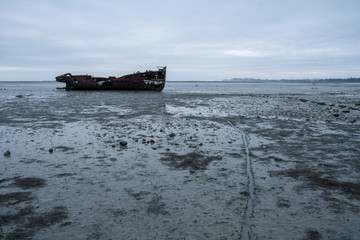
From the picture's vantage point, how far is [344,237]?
322 centimetres

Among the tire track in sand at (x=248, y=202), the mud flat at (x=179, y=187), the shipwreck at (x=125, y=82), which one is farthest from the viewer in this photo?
the shipwreck at (x=125, y=82)

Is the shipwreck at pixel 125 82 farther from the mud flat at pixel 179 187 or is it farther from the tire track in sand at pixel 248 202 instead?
the tire track in sand at pixel 248 202

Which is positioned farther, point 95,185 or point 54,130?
point 54,130

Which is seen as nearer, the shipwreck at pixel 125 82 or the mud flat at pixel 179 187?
the mud flat at pixel 179 187

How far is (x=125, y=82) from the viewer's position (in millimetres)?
43219

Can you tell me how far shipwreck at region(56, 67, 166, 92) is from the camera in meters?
43.3

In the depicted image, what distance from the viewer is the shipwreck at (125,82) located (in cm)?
4328

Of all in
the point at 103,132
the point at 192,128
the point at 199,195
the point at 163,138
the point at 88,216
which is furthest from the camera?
the point at 192,128

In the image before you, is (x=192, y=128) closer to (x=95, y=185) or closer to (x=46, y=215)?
(x=95, y=185)

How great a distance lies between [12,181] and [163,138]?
15.7ft

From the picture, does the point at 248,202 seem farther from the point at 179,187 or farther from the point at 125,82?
the point at 125,82

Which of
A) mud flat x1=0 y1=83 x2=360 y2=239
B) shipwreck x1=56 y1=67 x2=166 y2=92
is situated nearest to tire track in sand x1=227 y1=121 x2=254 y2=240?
mud flat x1=0 y1=83 x2=360 y2=239

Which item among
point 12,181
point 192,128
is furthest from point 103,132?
point 12,181

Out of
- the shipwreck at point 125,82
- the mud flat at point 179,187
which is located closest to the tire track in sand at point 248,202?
the mud flat at point 179,187
